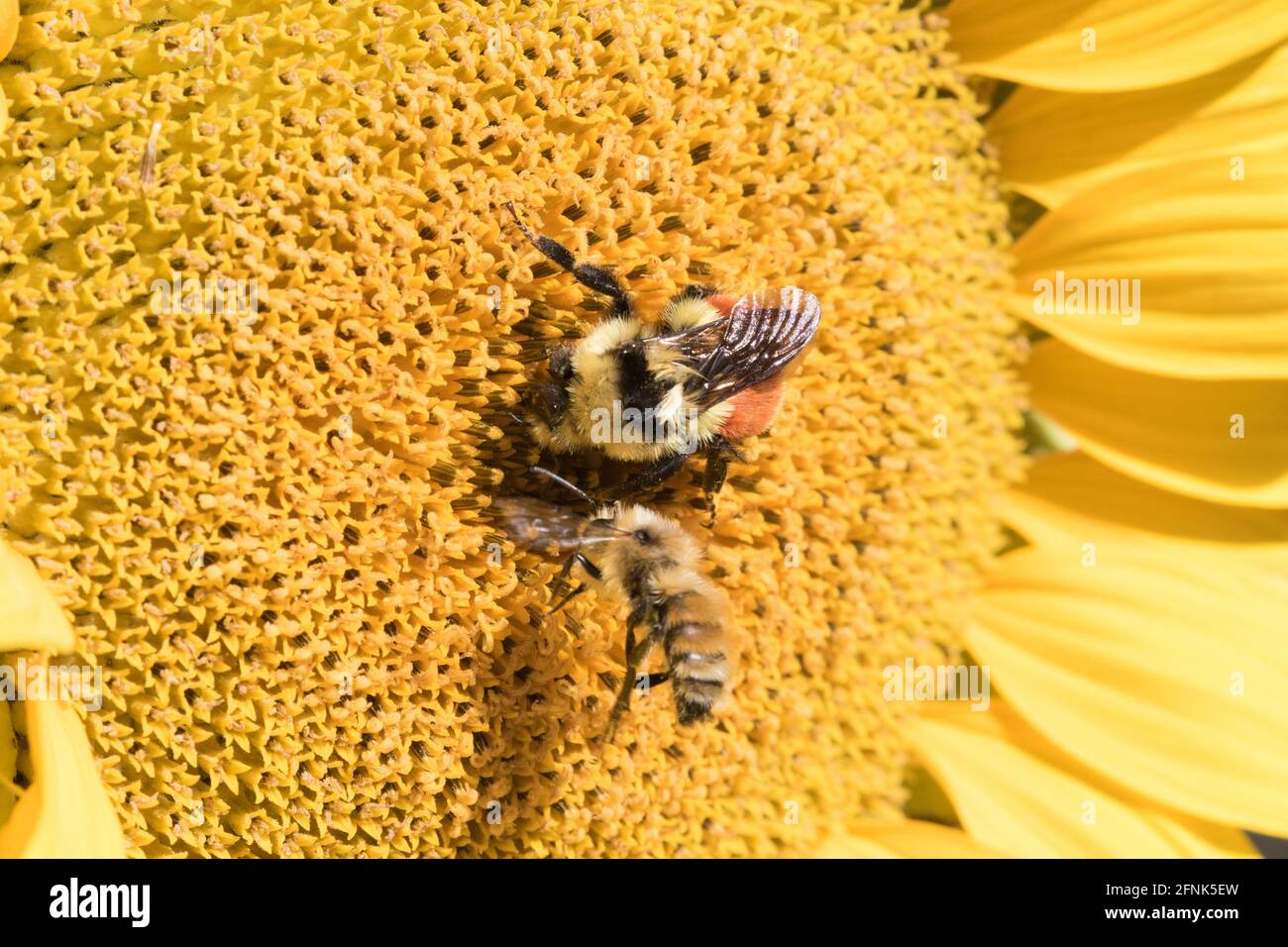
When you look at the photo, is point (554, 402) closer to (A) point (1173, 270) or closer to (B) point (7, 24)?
(B) point (7, 24)

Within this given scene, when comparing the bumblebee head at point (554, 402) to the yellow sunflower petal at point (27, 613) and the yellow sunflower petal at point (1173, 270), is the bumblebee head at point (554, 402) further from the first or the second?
the yellow sunflower petal at point (1173, 270)

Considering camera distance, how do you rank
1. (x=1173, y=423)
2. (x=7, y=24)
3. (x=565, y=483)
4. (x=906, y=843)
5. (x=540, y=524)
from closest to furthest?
(x=7, y=24) → (x=540, y=524) → (x=565, y=483) → (x=906, y=843) → (x=1173, y=423)

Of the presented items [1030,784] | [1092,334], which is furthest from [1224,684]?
[1092,334]

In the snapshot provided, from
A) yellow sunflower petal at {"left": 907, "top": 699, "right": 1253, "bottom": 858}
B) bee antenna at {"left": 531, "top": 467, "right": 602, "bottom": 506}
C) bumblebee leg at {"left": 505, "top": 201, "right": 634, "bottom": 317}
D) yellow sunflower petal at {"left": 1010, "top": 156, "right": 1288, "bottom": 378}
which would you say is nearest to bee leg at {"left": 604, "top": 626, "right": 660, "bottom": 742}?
bee antenna at {"left": 531, "top": 467, "right": 602, "bottom": 506}

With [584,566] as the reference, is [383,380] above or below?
above

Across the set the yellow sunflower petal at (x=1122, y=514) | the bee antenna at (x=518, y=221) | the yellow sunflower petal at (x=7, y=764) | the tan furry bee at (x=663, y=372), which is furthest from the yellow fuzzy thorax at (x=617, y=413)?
the yellow sunflower petal at (x=1122, y=514)

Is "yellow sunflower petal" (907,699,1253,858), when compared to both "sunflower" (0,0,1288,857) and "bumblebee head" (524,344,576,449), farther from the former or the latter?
"bumblebee head" (524,344,576,449)

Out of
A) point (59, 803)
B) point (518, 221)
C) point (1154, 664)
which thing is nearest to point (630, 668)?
point (518, 221)
